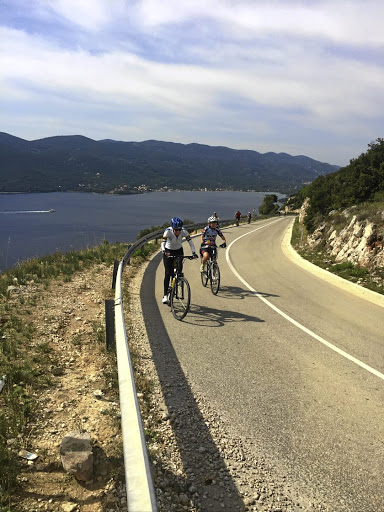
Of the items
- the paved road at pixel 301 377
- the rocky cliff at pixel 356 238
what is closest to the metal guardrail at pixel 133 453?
the paved road at pixel 301 377

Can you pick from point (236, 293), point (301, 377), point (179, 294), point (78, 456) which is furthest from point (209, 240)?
point (78, 456)

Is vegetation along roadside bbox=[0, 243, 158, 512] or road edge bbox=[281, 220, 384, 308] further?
road edge bbox=[281, 220, 384, 308]

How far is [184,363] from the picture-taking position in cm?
579

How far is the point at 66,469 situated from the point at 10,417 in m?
1.16

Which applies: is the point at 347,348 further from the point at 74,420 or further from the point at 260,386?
the point at 74,420

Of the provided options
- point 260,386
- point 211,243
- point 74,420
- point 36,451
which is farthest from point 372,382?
point 211,243

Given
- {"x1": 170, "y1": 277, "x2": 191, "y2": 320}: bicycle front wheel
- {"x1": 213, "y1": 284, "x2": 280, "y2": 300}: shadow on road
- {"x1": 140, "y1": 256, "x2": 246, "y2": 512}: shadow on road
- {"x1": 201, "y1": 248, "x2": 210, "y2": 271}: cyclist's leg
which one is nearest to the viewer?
{"x1": 140, "y1": 256, "x2": 246, "y2": 512}: shadow on road

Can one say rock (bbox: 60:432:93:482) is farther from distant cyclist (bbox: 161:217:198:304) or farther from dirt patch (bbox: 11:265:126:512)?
distant cyclist (bbox: 161:217:198:304)

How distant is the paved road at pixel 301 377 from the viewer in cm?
351

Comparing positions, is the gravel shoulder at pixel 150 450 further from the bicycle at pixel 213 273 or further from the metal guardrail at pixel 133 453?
the bicycle at pixel 213 273

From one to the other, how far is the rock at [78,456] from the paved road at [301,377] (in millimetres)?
1727

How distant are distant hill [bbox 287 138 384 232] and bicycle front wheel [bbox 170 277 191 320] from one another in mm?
13561

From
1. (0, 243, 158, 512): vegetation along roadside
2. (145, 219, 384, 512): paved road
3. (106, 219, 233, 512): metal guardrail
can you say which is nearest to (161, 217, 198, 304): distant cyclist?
(145, 219, 384, 512): paved road

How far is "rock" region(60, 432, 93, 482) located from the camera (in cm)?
317
